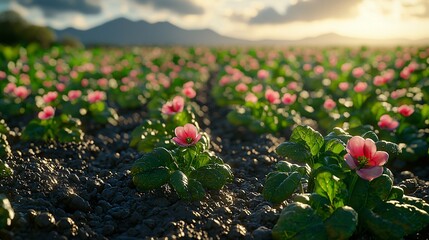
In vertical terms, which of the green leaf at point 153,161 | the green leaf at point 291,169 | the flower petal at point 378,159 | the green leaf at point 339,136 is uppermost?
the flower petal at point 378,159

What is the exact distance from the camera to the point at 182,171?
13.1ft

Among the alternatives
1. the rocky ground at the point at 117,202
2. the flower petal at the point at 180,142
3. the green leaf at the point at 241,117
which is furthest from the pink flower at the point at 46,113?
the green leaf at the point at 241,117

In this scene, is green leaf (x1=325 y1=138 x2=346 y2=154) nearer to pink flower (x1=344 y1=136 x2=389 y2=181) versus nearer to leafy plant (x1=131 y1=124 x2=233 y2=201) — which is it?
pink flower (x1=344 y1=136 x2=389 y2=181)

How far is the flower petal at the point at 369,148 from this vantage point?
3094 millimetres

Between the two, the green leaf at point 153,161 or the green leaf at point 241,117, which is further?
the green leaf at point 241,117

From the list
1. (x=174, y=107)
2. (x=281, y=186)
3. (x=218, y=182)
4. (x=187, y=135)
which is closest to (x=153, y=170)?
(x=187, y=135)

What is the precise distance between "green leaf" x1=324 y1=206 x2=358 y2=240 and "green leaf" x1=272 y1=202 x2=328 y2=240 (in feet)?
0.25

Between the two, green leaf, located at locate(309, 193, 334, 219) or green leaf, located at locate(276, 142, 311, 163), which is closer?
green leaf, located at locate(309, 193, 334, 219)

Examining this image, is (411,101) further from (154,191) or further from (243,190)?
(154,191)

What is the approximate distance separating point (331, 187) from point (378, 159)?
0.41 metres

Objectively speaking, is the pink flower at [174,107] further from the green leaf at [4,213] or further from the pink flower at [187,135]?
the green leaf at [4,213]

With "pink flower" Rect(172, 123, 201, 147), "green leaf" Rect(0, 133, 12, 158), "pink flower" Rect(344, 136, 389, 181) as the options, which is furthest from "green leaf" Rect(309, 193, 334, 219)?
"green leaf" Rect(0, 133, 12, 158)

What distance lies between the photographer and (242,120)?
22.0 ft

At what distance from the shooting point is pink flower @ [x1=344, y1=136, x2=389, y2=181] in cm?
308
